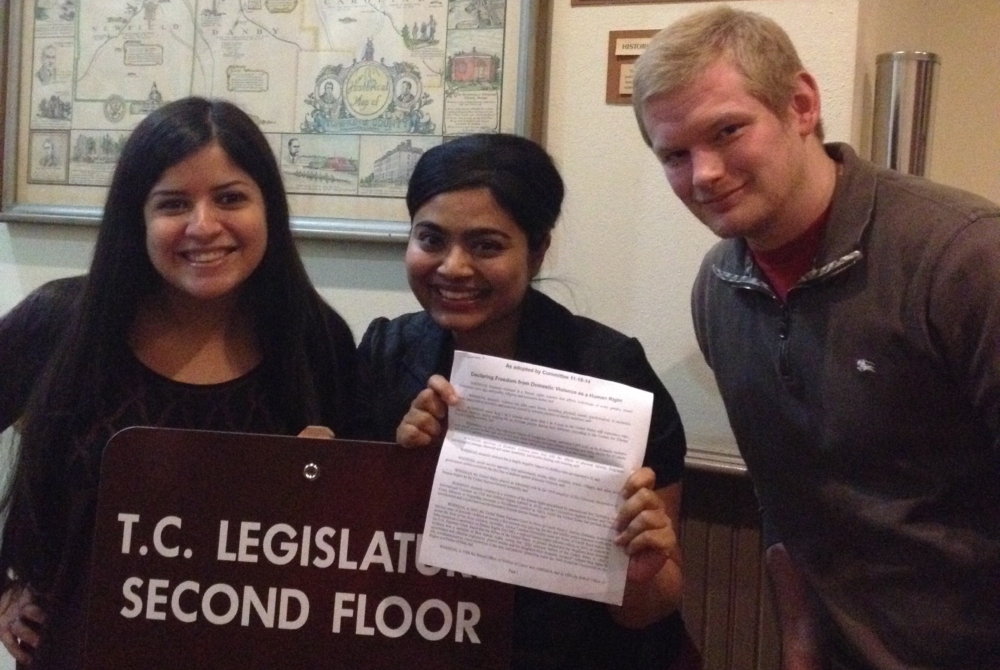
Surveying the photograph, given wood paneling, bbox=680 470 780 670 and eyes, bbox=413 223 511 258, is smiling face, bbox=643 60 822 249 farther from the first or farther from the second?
wood paneling, bbox=680 470 780 670

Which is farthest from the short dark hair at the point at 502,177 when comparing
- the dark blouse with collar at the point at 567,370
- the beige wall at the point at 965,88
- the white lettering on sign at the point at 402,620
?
the beige wall at the point at 965,88

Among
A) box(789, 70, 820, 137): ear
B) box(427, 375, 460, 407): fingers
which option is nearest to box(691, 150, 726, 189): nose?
box(789, 70, 820, 137): ear

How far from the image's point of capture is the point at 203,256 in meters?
1.07

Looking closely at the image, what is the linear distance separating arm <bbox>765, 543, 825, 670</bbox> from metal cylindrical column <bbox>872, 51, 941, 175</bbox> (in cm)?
64

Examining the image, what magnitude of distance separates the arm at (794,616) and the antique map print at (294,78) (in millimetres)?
826

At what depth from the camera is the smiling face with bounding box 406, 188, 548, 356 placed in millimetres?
1128

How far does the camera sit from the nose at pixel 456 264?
112 cm

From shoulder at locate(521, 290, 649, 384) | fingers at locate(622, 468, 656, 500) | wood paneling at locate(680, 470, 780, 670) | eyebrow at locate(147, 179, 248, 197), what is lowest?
wood paneling at locate(680, 470, 780, 670)

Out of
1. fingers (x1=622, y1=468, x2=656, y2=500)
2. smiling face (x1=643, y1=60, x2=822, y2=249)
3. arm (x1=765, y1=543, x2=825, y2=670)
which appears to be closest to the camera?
fingers (x1=622, y1=468, x2=656, y2=500)

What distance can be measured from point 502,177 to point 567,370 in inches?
10.5

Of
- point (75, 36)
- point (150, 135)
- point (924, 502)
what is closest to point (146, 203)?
point (150, 135)

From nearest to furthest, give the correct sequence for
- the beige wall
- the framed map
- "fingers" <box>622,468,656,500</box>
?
"fingers" <box>622,468,656,500</box>, the framed map, the beige wall

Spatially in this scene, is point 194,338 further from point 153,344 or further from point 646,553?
point 646,553

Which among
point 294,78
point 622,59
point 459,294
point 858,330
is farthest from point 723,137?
point 294,78
